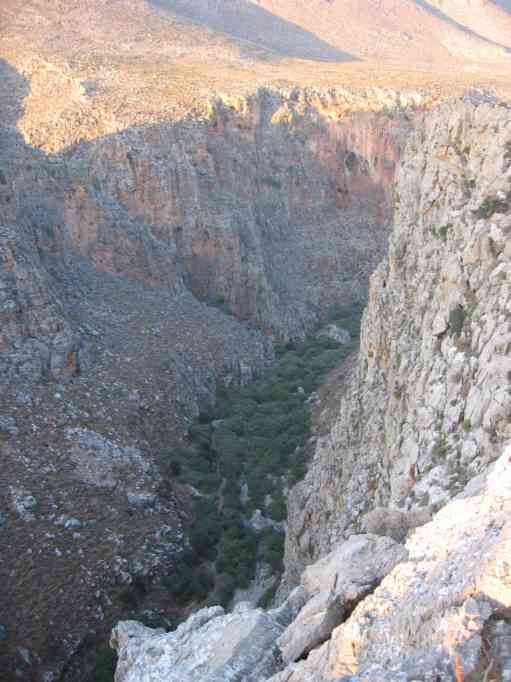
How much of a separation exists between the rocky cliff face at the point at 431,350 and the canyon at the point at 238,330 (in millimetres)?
72

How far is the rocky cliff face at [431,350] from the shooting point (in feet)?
32.7

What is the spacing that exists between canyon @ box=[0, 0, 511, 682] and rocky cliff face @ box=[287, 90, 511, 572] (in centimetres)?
7

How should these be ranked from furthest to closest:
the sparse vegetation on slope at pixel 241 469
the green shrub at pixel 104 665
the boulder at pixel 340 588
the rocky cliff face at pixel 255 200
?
1. the rocky cliff face at pixel 255 200
2. the sparse vegetation on slope at pixel 241 469
3. the green shrub at pixel 104 665
4. the boulder at pixel 340 588

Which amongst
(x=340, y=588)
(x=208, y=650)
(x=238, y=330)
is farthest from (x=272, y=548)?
(x=238, y=330)

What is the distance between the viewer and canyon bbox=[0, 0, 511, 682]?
8367 mm

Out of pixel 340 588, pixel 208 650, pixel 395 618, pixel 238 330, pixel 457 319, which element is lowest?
pixel 238 330

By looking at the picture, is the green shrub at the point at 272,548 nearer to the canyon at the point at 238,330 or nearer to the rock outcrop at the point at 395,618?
the canyon at the point at 238,330

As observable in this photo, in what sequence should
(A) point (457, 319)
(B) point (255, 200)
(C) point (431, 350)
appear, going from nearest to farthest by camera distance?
(A) point (457, 319) → (C) point (431, 350) → (B) point (255, 200)

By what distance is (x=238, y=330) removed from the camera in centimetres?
3219

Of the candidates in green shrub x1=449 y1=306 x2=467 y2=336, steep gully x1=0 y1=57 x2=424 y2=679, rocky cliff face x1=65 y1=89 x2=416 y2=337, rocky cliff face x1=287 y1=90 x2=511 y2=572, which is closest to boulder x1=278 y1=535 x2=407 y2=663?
rocky cliff face x1=287 y1=90 x2=511 y2=572

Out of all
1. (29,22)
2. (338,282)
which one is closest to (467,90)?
(338,282)

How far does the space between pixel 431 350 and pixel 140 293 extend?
18.9 m

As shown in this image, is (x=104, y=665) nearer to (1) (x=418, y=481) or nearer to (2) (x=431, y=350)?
(1) (x=418, y=481)

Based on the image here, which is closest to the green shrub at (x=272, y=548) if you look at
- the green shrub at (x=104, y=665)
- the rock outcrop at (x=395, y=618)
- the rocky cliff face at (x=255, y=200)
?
the green shrub at (x=104, y=665)
